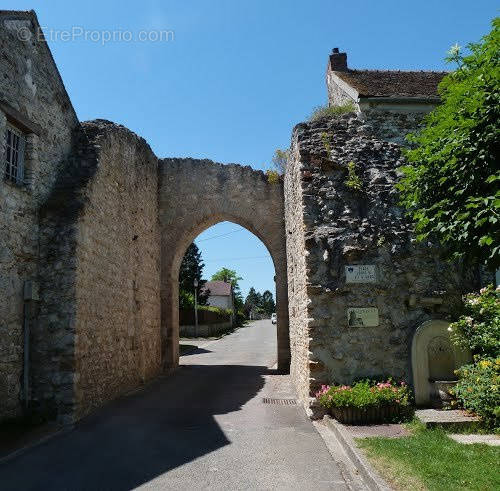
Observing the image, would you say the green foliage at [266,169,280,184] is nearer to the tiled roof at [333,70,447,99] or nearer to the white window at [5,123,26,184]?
the tiled roof at [333,70,447,99]

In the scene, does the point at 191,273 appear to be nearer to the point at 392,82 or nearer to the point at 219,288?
the point at 219,288

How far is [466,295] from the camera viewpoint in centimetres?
745

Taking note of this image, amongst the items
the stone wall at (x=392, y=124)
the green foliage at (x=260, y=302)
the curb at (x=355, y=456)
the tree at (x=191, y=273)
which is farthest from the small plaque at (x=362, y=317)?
the green foliage at (x=260, y=302)

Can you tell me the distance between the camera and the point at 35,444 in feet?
20.1

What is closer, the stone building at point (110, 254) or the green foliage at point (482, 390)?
the green foliage at point (482, 390)

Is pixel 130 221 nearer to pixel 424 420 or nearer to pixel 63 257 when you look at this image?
pixel 63 257

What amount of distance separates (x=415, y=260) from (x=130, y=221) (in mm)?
6704

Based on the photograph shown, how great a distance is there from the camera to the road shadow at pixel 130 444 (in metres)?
4.90

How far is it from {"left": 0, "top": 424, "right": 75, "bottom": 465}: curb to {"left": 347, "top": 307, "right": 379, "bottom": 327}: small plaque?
15.7ft

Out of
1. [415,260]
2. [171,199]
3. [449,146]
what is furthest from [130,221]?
[449,146]

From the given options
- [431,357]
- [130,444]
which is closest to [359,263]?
[431,357]

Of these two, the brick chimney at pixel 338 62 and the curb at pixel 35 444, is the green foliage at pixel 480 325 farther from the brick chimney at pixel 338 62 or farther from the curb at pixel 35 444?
the brick chimney at pixel 338 62

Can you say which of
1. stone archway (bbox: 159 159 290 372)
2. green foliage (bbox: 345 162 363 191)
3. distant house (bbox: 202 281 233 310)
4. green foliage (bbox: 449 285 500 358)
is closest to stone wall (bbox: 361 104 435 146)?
green foliage (bbox: 345 162 363 191)

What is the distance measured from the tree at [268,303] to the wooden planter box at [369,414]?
9393 centimetres
